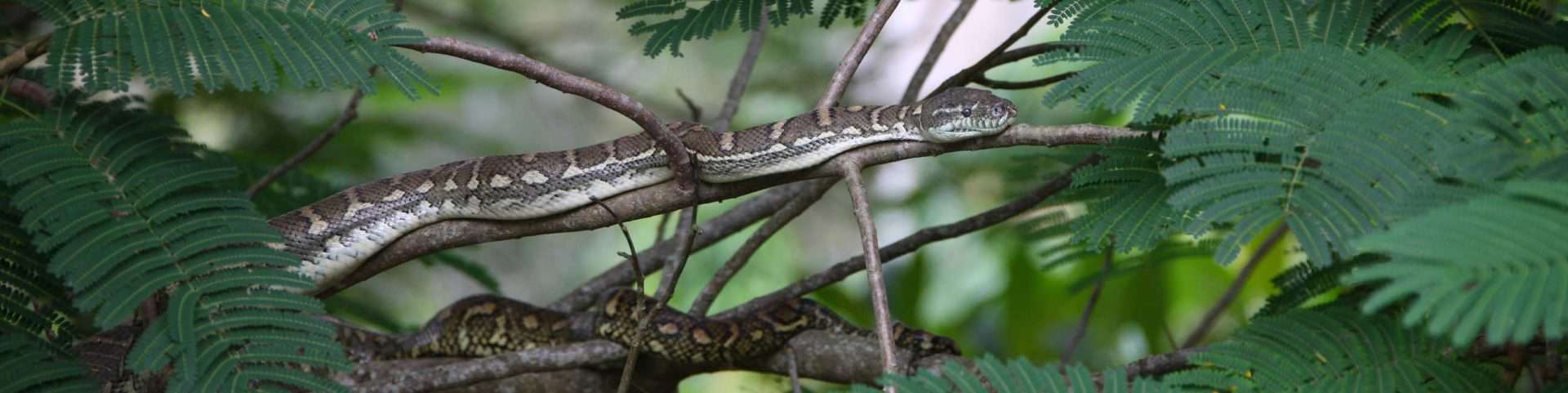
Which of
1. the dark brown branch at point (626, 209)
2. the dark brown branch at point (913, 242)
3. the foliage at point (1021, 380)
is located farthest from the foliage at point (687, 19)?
the foliage at point (1021, 380)

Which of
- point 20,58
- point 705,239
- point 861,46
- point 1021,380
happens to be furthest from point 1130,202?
point 20,58

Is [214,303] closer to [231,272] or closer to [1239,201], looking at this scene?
[231,272]

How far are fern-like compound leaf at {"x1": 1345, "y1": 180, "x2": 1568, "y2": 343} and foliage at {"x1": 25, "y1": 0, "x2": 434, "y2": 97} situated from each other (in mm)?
2416

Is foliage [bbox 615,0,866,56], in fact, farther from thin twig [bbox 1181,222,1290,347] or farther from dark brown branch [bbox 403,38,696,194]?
thin twig [bbox 1181,222,1290,347]

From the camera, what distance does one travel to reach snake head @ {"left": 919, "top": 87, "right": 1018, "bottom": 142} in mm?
4129

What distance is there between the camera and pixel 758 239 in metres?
5.44

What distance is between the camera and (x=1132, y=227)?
3.56 m

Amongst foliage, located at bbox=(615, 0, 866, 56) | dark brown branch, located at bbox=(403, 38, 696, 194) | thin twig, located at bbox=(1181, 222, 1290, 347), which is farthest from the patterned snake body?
thin twig, located at bbox=(1181, 222, 1290, 347)

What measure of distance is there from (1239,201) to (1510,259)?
67cm

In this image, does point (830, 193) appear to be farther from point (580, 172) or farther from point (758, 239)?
point (580, 172)

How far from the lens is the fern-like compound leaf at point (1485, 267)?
76.9 inches

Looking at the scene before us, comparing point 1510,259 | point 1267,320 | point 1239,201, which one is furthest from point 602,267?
point 1510,259

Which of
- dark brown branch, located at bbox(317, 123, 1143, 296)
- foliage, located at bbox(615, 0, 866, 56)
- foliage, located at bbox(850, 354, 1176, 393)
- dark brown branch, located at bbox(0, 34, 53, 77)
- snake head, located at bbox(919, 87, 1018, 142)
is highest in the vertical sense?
foliage, located at bbox(615, 0, 866, 56)

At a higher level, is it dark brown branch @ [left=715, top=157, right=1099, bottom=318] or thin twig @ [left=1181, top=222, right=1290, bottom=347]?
thin twig @ [left=1181, top=222, right=1290, bottom=347]
